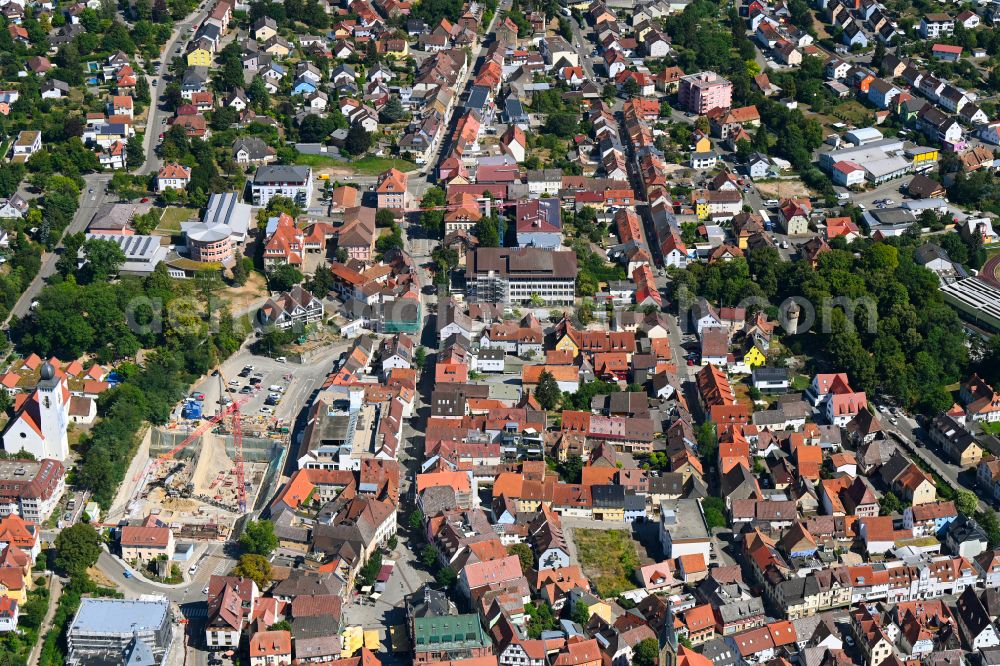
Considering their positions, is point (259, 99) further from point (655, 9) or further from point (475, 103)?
point (655, 9)

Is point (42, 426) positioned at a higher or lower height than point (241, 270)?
higher

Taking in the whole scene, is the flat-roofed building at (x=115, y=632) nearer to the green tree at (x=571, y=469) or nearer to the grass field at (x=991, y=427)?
the green tree at (x=571, y=469)

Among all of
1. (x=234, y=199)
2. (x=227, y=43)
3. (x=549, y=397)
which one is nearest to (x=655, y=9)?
(x=227, y=43)

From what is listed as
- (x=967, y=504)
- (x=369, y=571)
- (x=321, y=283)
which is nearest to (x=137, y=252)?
(x=321, y=283)

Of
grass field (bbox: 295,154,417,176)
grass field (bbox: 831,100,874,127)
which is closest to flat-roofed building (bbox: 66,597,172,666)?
grass field (bbox: 295,154,417,176)

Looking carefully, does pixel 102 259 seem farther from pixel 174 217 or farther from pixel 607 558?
pixel 607 558
